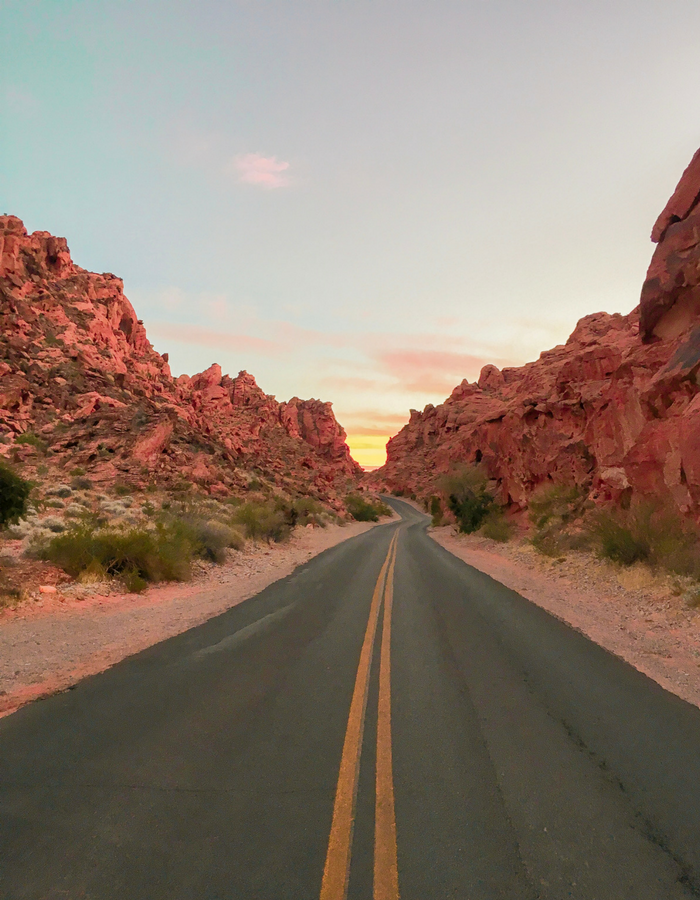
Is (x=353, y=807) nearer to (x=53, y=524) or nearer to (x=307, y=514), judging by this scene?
(x=53, y=524)

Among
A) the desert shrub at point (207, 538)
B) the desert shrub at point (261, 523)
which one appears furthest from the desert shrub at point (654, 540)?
the desert shrub at point (261, 523)

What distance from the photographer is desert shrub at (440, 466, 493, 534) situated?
3291 cm

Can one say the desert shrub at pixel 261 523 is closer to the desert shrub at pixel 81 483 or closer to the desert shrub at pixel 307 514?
the desert shrub at pixel 307 514

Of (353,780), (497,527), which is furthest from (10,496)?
(497,527)

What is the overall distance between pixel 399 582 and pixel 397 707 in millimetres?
8907

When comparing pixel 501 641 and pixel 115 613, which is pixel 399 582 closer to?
pixel 501 641

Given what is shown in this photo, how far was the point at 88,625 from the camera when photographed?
338 inches

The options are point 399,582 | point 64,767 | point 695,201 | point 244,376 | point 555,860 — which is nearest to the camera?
point 555,860

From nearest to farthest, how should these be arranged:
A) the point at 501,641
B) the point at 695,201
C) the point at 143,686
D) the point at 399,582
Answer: the point at 143,686, the point at 501,641, the point at 399,582, the point at 695,201

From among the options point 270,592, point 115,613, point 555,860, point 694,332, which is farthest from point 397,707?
point 694,332

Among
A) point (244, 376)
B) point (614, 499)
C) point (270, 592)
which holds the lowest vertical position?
point (270, 592)

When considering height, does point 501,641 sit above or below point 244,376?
below

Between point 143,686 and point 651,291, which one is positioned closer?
point 143,686

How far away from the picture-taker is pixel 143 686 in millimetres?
5762
